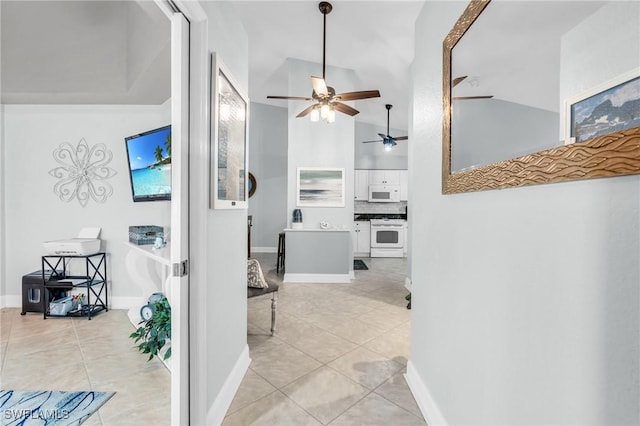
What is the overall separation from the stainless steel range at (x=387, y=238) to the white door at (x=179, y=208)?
610 cm

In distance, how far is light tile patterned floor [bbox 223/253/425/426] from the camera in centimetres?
174

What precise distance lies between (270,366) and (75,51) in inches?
137

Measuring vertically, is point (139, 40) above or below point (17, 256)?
above

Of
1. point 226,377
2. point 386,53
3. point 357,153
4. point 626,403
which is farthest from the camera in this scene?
point 357,153

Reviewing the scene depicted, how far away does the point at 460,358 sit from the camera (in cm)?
135

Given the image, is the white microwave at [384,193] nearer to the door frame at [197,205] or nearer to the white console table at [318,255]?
the white console table at [318,255]

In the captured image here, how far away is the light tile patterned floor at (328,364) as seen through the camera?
5.71ft

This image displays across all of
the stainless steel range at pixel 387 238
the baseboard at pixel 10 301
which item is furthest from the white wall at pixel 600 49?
the stainless steel range at pixel 387 238

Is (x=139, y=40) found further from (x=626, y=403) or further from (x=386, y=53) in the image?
(x=626, y=403)

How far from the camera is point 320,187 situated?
4977mm

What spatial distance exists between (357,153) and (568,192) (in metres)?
7.32

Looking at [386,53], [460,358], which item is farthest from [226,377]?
[386,53]

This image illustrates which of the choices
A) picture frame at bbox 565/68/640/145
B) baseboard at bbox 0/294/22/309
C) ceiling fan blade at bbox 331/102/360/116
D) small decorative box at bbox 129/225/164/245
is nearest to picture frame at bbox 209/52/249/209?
small decorative box at bbox 129/225/164/245

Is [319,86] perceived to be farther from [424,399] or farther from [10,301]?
[10,301]
